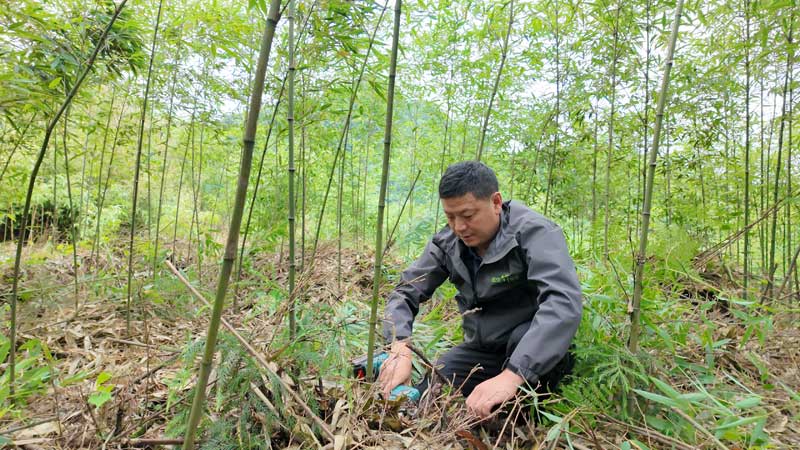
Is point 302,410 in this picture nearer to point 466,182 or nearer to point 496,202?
point 466,182

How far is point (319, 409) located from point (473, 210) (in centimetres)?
105

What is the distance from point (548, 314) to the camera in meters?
1.72

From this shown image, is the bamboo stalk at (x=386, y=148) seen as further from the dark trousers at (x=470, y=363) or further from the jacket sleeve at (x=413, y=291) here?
the dark trousers at (x=470, y=363)

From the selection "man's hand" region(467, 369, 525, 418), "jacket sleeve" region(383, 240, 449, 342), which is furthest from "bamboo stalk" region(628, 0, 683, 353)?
"jacket sleeve" region(383, 240, 449, 342)

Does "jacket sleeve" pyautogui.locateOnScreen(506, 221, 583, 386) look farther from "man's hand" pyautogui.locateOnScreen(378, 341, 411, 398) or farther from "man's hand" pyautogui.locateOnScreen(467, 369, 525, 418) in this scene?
"man's hand" pyautogui.locateOnScreen(378, 341, 411, 398)

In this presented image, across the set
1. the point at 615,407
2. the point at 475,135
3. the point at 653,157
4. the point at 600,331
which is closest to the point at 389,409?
the point at 615,407

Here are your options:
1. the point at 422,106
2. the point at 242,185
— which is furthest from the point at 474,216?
the point at 422,106

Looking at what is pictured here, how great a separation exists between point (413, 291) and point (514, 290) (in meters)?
0.50

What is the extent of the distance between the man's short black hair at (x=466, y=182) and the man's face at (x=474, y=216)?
0.02 m

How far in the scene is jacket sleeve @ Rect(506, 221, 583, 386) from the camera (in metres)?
1.67

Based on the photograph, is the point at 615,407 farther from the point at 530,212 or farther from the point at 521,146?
the point at 521,146

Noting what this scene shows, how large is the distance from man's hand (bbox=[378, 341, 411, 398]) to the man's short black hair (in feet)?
2.34

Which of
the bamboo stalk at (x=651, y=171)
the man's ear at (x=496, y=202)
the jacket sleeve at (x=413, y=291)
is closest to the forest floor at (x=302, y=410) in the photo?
the jacket sleeve at (x=413, y=291)

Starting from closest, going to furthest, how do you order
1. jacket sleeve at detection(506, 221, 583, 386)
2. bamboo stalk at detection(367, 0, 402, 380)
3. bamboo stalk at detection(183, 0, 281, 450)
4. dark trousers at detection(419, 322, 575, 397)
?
bamboo stalk at detection(183, 0, 281, 450), bamboo stalk at detection(367, 0, 402, 380), jacket sleeve at detection(506, 221, 583, 386), dark trousers at detection(419, 322, 575, 397)
